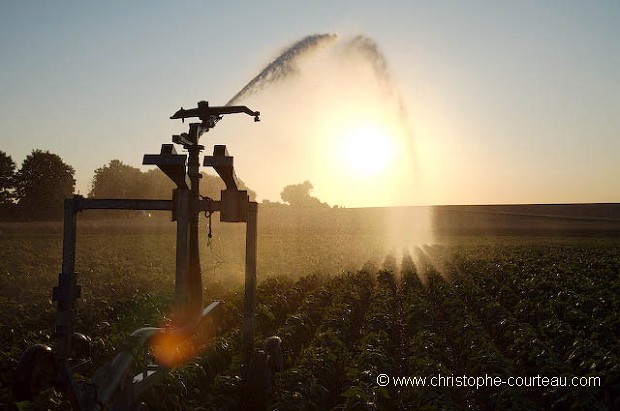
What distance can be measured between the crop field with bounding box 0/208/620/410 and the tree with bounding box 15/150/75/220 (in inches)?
1580

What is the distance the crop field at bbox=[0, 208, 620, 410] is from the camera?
827 centimetres

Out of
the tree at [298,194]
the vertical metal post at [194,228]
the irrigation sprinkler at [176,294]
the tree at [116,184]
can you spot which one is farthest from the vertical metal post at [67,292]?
the tree at [298,194]

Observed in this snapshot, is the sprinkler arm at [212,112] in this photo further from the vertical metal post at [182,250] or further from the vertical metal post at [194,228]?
the vertical metal post at [182,250]

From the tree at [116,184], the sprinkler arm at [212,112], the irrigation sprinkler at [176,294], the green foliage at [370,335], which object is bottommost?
the green foliage at [370,335]

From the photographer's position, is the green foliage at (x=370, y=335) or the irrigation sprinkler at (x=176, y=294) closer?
the irrigation sprinkler at (x=176, y=294)

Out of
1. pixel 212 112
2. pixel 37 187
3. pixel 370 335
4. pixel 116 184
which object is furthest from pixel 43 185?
pixel 212 112

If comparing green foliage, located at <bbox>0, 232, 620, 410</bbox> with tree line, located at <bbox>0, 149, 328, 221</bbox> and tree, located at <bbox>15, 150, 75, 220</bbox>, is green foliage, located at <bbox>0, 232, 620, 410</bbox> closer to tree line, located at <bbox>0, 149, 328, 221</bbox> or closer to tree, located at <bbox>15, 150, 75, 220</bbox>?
tree line, located at <bbox>0, 149, 328, 221</bbox>

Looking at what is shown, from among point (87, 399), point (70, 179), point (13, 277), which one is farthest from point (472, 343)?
point (70, 179)

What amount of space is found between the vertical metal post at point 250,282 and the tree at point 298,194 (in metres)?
129

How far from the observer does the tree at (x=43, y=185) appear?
65.5m

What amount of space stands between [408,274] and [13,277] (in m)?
18.9

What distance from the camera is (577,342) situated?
10961 mm

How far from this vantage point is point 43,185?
225ft

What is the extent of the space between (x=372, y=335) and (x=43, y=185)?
223ft
